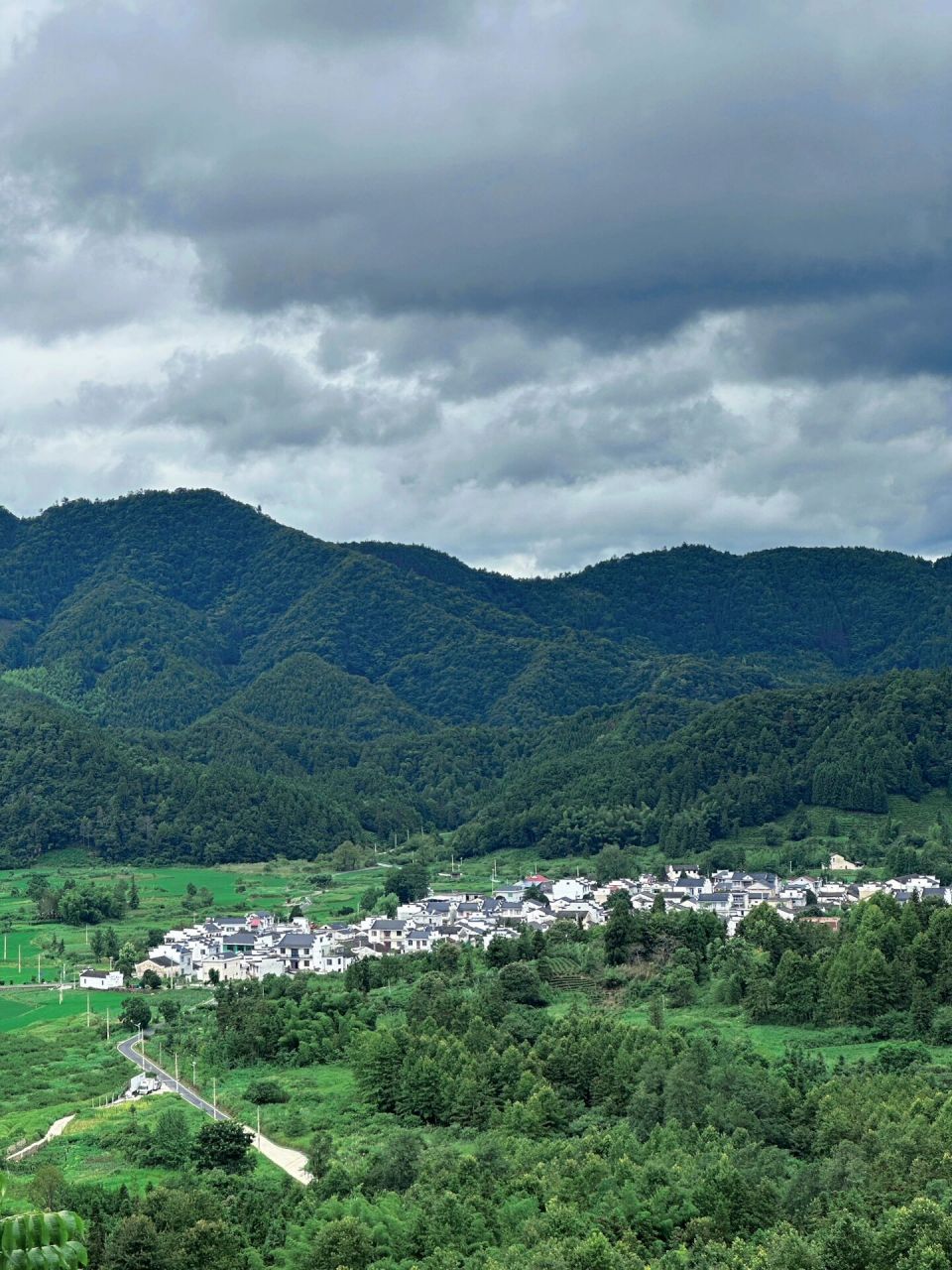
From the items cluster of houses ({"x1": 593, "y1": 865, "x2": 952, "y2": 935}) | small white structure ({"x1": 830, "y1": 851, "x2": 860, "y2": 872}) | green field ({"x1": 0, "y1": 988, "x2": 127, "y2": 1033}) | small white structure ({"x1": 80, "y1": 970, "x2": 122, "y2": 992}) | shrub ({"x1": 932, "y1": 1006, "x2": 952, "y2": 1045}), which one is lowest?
green field ({"x1": 0, "y1": 988, "x2": 127, "y2": 1033})

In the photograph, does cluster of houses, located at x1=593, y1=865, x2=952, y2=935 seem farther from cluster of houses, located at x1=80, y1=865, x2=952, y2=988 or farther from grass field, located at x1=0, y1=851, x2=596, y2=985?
grass field, located at x1=0, y1=851, x2=596, y2=985

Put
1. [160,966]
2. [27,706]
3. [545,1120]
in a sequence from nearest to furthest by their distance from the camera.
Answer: [545,1120] < [160,966] < [27,706]

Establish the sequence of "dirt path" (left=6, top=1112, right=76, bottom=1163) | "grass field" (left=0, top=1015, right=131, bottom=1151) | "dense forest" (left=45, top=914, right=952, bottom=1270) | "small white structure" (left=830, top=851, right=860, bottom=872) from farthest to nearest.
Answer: "small white structure" (left=830, top=851, right=860, bottom=872), "grass field" (left=0, top=1015, right=131, bottom=1151), "dirt path" (left=6, top=1112, right=76, bottom=1163), "dense forest" (left=45, top=914, right=952, bottom=1270)

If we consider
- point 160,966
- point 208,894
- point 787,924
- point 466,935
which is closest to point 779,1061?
point 787,924

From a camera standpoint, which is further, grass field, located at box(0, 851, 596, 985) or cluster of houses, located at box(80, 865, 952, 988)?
grass field, located at box(0, 851, 596, 985)

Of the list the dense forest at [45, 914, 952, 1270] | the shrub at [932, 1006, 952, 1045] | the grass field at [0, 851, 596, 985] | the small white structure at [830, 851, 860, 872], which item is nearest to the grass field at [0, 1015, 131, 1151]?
the dense forest at [45, 914, 952, 1270]

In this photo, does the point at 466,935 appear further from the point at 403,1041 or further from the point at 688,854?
the point at 688,854

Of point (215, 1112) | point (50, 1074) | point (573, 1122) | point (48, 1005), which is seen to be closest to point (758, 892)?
point (48, 1005)

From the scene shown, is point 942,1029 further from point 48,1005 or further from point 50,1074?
point 48,1005
